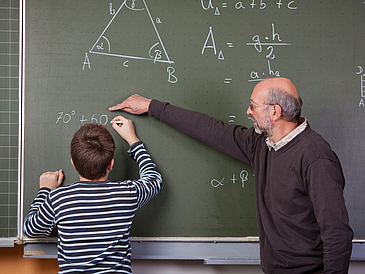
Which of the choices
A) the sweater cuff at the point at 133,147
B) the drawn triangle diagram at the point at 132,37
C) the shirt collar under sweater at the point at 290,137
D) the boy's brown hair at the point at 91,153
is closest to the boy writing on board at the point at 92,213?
the boy's brown hair at the point at 91,153

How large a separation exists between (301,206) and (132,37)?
119cm

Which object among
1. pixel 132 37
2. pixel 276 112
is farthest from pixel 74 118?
pixel 276 112

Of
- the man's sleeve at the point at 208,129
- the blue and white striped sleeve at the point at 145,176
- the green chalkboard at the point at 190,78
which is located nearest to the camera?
the blue and white striped sleeve at the point at 145,176

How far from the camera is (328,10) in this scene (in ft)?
5.50

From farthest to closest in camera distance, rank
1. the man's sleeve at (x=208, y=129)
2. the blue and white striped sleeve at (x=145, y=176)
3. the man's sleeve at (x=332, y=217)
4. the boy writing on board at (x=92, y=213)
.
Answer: the man's sleeve at (x=208, y=129) < the blue and white striped sleeve at (x=145, y=176) < the boy writing on board at (x=92, y=213) < the man's sleeve at (x=332, y=217)

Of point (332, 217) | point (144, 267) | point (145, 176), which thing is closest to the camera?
point (332, 217)

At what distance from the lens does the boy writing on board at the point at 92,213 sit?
4.08 ft

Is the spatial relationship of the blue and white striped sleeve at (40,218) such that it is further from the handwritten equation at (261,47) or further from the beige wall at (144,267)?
the handwritten equation at (261,47)

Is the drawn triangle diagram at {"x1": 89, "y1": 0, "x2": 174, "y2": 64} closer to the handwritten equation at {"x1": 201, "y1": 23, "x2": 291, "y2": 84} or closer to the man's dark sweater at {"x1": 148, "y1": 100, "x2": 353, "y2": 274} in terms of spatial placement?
the handwritten equation at {"x1": 201, "y1": 23, "x2": 291, "y2": 84}

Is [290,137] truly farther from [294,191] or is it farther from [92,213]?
[92,213]

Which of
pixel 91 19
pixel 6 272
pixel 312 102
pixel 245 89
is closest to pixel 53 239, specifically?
pixel 6 272

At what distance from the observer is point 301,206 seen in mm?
1258

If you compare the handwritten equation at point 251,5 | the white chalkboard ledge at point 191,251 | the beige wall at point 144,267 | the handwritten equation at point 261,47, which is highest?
the handwritten equation at point 251,5

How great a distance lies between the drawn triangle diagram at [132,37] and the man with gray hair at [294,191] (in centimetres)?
63
